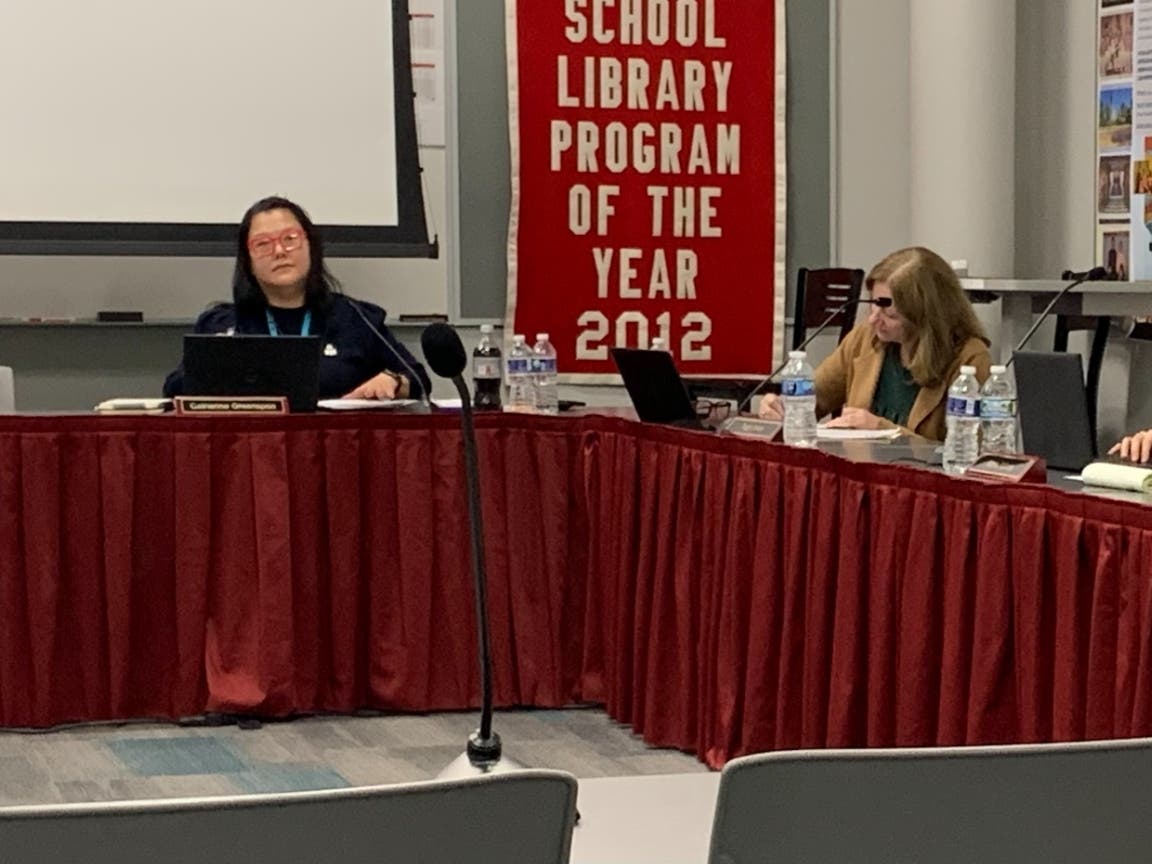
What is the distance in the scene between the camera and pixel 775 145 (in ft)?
→ 22.2

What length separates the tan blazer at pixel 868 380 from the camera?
14.1 ft

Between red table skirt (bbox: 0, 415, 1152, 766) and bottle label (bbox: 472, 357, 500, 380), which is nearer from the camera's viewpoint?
red table skirt (bbox: 0, 415, 1152, 766)

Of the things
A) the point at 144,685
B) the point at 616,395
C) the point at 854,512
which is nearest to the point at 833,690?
the point at 854,512

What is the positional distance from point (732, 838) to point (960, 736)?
6.35 ft

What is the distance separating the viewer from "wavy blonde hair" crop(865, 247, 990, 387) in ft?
14.0

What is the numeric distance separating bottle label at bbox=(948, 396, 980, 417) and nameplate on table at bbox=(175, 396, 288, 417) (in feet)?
5.37

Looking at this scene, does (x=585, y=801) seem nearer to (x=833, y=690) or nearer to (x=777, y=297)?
(x=833, y=690)

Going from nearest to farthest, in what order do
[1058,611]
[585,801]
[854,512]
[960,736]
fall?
[585,801] < [1058,611] < [960,736] < [854,512]

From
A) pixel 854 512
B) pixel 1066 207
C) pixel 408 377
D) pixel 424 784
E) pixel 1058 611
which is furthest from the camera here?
pixel 1066 207

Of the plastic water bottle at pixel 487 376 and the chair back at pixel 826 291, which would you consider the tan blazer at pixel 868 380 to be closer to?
the plastic water bottle at pixel 487 376

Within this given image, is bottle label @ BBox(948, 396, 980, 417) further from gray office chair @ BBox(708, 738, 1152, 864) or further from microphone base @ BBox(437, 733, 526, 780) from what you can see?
gray office chair @ BBox(708, 738, 1152, 864)

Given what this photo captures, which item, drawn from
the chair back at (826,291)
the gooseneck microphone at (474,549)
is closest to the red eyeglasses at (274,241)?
the chair back at (826,291)

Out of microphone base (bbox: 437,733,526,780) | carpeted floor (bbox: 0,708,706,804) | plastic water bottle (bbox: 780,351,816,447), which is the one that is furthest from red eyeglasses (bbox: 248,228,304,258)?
microphone base (bbox: 437,733,526,780)

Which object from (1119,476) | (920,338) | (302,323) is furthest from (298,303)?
(1119,476)
